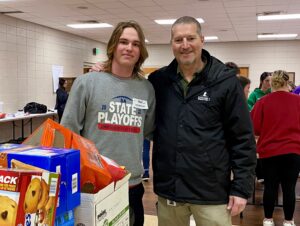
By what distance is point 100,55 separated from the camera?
12.4 meters

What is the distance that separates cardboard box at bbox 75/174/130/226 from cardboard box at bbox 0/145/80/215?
1.4 inches

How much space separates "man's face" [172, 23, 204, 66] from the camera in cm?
178

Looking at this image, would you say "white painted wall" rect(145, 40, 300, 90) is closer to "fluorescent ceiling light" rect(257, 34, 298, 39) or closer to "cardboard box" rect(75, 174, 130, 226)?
"fluorescent ceiling light" rect(257, 34, 298, 39)

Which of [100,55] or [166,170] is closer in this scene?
[166,170]

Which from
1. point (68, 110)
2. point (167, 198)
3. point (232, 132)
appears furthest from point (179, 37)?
point (167, 198)

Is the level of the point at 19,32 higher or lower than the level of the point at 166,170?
higher

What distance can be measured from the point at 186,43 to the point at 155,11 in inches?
224

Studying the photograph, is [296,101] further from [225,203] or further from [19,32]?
[19,32]

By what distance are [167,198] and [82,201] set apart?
837mm

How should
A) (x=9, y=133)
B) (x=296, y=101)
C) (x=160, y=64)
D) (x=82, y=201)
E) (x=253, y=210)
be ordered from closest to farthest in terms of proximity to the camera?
(x=82, y=201), (x=296, y=101), (x=253, y=210), (x=9, y=133), (x=160, y=64)

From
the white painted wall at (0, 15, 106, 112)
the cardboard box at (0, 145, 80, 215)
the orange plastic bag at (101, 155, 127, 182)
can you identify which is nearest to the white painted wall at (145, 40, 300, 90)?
the white painted wall at (0, 15, 106, 112)

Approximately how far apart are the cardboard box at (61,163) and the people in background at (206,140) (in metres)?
0.81

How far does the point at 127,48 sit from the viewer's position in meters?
1.77

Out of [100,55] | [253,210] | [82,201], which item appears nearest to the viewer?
[82,201]
